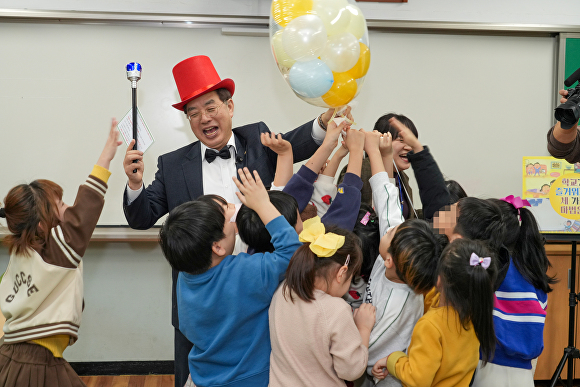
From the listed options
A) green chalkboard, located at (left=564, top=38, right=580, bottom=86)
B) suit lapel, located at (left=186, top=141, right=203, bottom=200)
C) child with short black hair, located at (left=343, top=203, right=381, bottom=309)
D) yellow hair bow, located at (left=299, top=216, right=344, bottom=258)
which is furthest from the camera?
green chalkboard, located at (left=564, top=38, right=580, bottom=86)

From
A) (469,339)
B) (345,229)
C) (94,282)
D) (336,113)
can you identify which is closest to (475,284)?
(469,339)

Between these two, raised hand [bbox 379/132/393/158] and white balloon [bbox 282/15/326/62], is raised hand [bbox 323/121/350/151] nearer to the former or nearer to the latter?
raised hand [bbox 379/132/393/158]

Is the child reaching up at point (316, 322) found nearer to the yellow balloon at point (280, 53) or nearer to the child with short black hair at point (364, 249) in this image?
the child with short black hair at point (364, 249)

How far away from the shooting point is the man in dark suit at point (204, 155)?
74.8 inches

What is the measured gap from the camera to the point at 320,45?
143 centimetres

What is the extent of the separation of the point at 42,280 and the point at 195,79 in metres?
0.95

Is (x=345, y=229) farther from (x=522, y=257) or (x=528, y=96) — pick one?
(x=528, y=96)

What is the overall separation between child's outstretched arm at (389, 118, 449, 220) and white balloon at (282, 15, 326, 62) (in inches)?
A: 18.0

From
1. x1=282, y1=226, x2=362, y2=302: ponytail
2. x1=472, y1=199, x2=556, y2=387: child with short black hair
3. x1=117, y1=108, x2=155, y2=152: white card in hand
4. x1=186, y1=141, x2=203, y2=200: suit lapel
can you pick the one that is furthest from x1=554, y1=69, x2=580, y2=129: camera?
x1=117, y1=108, x2=155, y2=152: white card in hand

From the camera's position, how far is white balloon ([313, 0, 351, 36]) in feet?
4.73

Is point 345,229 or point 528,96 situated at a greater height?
point 528,96

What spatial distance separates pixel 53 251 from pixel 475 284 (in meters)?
1.44

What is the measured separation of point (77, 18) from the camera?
111 inches

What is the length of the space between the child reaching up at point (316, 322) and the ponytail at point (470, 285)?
0.27m
